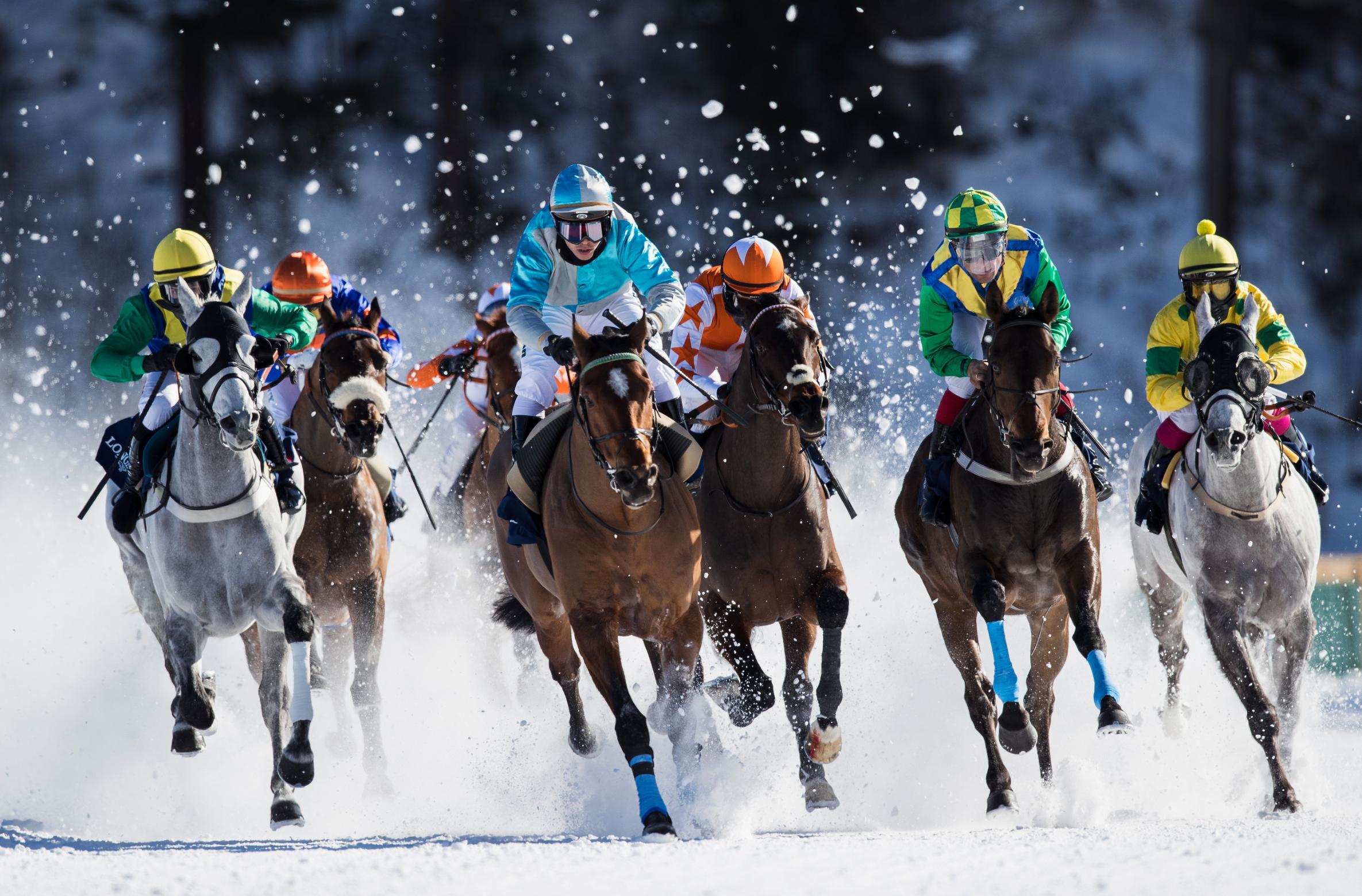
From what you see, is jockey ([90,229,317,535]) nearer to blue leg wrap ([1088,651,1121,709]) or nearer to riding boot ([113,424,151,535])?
riding boot ([113,424,151,535])

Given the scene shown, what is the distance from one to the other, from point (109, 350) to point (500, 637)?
3.56 m

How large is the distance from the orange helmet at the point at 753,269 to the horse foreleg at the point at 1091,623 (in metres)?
1.87

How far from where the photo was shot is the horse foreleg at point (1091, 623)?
630 centimetres

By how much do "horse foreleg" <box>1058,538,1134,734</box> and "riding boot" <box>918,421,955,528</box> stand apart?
2.02 feet

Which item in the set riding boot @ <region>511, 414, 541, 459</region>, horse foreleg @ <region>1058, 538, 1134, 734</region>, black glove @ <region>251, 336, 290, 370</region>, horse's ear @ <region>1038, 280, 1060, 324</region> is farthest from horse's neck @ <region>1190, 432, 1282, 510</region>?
black glove @ <region>251, 336, 290, 370</region>

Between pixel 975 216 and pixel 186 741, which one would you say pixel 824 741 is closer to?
pixel 975 216

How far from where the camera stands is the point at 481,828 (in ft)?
23.6

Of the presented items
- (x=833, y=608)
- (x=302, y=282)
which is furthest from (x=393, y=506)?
(x=833, y=608)

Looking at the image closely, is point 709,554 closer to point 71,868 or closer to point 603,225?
point 603,225

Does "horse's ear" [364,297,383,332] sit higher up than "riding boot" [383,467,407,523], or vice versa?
"horse's ear" [364,297,383,332]

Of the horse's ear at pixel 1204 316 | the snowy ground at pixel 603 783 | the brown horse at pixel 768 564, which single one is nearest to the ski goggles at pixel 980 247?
the brown horse at pixel 768 564

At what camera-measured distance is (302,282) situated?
9312 millimetres

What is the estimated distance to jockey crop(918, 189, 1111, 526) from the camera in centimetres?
719

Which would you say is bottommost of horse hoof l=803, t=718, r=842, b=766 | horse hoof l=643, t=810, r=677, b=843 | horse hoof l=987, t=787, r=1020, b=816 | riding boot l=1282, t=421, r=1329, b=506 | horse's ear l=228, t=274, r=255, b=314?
horse hoof l=643, t=810, r=677, b=843
